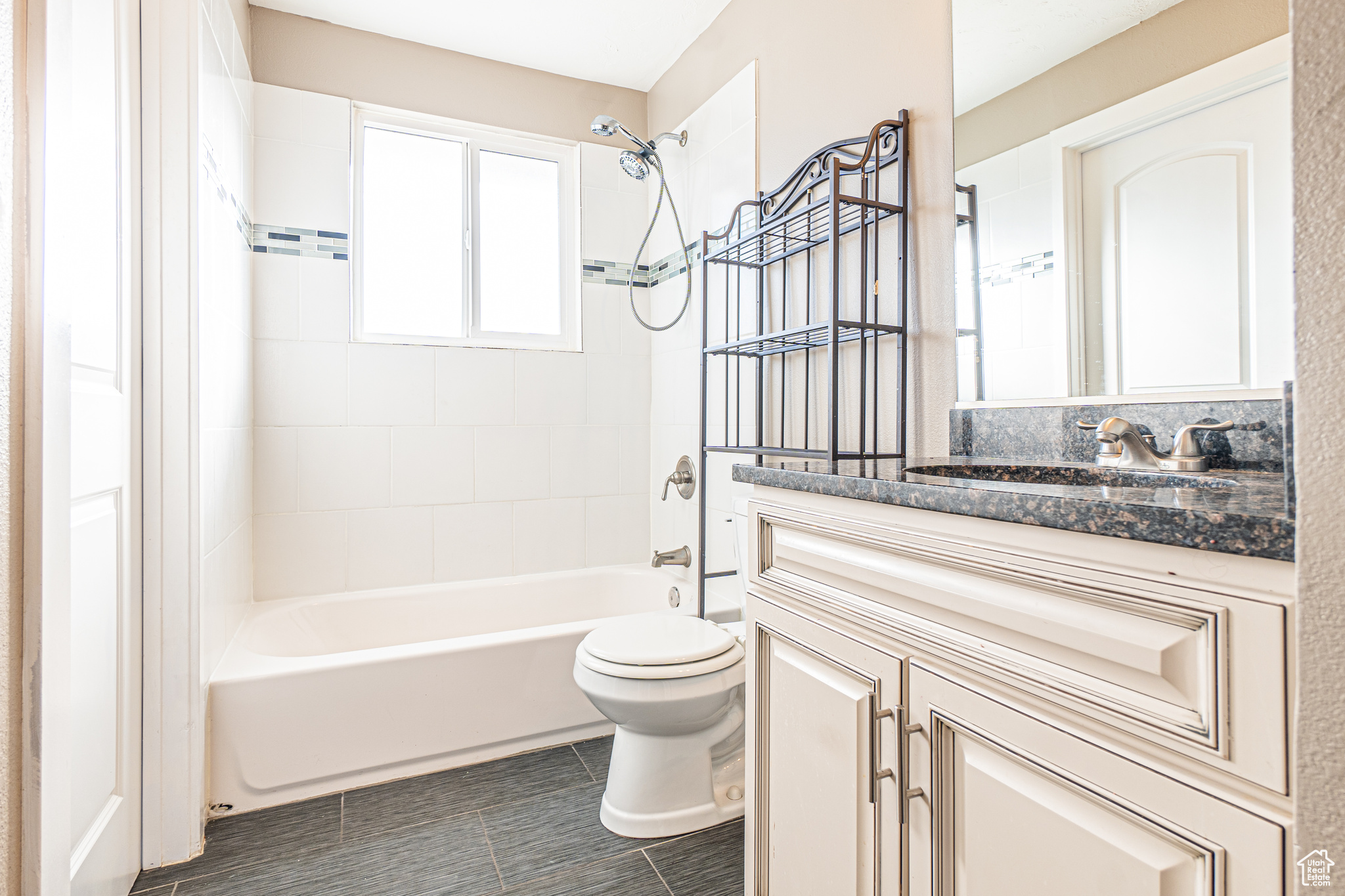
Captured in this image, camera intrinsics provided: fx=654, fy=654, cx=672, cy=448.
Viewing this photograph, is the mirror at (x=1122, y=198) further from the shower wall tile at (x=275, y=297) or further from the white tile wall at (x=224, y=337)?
the shower wall tile at (x=275, y=297)

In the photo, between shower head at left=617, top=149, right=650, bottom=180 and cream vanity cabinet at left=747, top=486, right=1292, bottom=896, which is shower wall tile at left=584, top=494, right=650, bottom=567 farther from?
cream vanity cabinet at left=747, top=486, right=1292, bottom=896

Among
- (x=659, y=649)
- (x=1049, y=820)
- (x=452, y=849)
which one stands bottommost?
(x=452, y=849)

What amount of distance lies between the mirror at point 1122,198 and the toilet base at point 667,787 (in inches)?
42.0

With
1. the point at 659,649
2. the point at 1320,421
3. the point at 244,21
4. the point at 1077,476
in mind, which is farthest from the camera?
the point at 244,21

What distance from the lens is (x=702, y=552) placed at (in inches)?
Answer: 83.0

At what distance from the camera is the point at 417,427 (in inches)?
96.0

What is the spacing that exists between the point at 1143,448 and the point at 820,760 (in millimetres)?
686

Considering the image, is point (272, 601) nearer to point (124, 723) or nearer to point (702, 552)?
point (124, 723)

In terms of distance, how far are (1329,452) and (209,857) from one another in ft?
6.66

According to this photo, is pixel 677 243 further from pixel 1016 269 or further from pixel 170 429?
pixel 170 429

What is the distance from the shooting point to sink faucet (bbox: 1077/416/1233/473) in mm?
950

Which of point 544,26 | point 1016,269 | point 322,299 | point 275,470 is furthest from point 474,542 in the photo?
point 1016,269

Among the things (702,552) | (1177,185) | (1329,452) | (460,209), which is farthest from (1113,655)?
(460,209)

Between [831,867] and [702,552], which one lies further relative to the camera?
[702,552]
